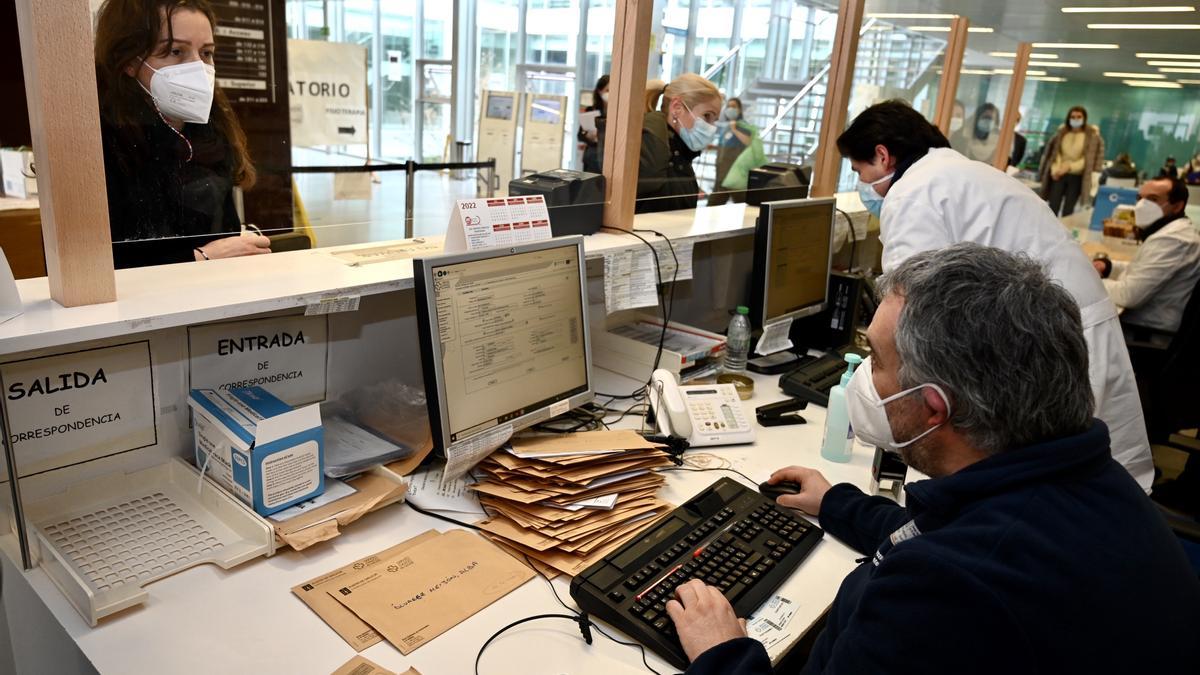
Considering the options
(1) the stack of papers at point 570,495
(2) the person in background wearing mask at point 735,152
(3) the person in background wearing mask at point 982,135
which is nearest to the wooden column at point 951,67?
(2) the person in background wearing mask at point 735,152

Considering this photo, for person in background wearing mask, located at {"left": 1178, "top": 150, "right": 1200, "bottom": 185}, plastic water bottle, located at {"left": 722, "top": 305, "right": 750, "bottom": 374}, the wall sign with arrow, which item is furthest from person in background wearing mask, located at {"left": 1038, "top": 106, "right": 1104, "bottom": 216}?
plastic water bottle, located at {"left": 722, "top": 305, "right": 750, "bottom": 374}

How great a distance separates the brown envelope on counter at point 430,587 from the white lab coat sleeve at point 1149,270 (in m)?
3.54

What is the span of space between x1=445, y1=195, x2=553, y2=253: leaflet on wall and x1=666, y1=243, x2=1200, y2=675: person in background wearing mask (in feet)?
2.41

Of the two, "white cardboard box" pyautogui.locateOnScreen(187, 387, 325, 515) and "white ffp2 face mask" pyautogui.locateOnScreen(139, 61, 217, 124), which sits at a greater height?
"white ffp2 face mask" pyautogui.locateOnScreen(139, 61, 217, 124)

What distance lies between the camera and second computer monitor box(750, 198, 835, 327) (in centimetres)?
215

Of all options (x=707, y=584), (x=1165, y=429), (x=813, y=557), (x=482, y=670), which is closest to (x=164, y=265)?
(x=482, y=670)

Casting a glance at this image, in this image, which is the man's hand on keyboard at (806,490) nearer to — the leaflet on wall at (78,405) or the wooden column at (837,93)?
the leaflet on wall at (78,405)

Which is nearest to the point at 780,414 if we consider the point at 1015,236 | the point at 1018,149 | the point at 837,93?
the point at 1015,236

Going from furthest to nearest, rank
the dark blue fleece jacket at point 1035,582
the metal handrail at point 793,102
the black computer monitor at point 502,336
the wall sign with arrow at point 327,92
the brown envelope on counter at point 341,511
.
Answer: the wall sign with arrow at point 327,92 < the metal handrail at point 793,102 < the black computer monitor at point 502,336 < the brown envelope on counter at point 341,511 < the dark blue fleece jacket at point 1035,582

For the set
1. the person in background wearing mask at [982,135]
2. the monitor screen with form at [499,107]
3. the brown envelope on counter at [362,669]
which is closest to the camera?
the brown envelope on counter at [362,669]

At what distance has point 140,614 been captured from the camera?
104cm

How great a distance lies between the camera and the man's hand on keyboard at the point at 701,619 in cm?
103

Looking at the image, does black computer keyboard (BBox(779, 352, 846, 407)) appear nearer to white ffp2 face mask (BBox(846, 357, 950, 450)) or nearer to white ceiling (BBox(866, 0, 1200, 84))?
white ffp2 face mask (BBox(846, 357, 950, 450))

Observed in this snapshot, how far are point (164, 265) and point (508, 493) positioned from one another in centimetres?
76
